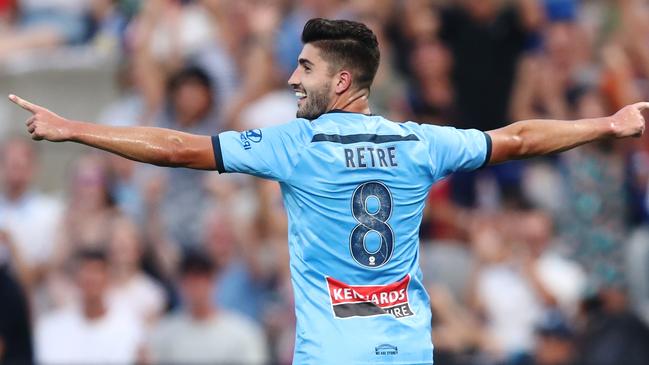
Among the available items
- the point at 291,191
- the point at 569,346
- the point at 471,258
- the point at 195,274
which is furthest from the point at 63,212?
the point at 291,191

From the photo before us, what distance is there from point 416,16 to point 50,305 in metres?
4.72

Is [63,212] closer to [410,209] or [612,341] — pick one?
[612,341]

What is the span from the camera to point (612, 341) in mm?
12055

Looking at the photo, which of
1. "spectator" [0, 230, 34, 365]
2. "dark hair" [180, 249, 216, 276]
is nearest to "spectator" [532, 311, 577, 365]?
"dark hair" [180, 249, 216, 276]

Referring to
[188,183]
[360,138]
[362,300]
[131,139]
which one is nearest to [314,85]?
[360,138]

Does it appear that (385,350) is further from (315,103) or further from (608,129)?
(608,129)

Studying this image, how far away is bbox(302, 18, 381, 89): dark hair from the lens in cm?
720

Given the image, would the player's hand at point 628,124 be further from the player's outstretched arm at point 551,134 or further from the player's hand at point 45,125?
the player's hand at point 45,125

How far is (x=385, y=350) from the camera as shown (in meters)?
6.98

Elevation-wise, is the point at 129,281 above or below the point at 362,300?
above

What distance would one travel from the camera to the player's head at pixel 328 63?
23.7 ft

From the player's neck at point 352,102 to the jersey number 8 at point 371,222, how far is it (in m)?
0.42

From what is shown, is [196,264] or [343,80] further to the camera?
[196,264]

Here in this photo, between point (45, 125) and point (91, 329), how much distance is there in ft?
19.8
